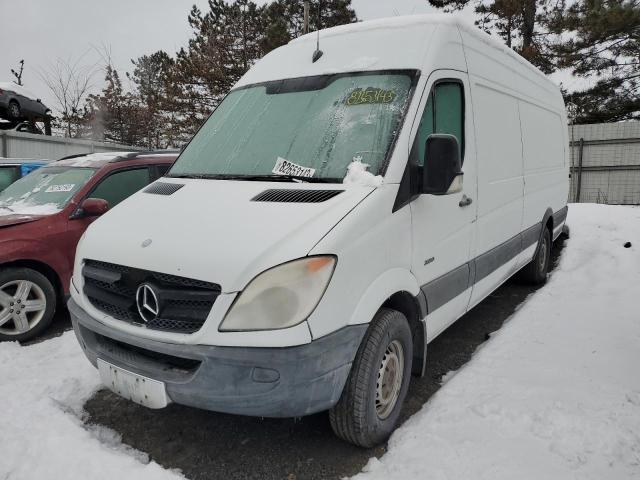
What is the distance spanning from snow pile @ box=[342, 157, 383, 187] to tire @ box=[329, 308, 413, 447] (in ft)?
2.25

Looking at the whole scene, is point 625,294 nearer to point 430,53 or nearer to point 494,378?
point 494,378

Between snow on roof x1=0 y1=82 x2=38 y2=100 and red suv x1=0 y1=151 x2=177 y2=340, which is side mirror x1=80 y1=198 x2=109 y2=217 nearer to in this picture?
red suv x1=0 y1=151 x2=177 y2=340

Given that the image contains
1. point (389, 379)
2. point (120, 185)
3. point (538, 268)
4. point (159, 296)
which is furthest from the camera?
point (538, 268)

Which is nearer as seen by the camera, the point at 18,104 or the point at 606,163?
the point at 606,163

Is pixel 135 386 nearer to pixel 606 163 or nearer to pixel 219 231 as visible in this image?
pixel 219 231

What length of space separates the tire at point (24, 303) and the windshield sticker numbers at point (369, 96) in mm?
3318

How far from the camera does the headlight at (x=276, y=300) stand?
2088 mm

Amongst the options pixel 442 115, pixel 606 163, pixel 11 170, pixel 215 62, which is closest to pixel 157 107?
pixel 215 62

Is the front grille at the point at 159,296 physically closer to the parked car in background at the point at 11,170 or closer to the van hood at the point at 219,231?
the van hood at the point at 219,231

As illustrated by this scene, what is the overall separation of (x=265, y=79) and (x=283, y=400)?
2385 millimetres

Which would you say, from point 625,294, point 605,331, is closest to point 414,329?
point 605,331

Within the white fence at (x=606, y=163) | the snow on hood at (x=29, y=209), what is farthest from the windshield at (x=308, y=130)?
the white fence at (x=606, y=163)

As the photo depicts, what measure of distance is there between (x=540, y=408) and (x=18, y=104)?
57.2 ft

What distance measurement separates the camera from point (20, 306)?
13.9ft
